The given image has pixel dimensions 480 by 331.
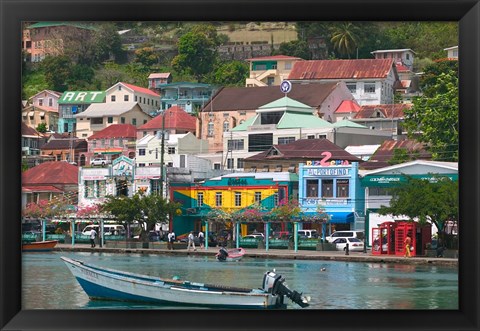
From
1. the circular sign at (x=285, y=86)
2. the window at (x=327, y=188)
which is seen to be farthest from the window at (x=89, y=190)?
the circular sign at (x=285, y=86)

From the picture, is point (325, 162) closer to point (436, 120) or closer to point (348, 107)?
point (348, 107)

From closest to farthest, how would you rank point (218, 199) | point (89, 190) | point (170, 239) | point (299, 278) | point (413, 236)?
point (299, 278) → point (413, 236) → point (170, 239) → point (218, 199) → point (89, 190)

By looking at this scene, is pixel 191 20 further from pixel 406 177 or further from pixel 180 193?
pixel 180 193

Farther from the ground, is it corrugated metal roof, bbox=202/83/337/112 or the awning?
corrugated metal roof, bbox=202/83/337/112

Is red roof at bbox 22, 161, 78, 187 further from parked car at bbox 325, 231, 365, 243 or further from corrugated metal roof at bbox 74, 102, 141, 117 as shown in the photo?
parked car at bbox 325, 231, 365, 243

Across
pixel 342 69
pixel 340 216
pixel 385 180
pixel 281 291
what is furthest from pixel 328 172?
pixel 281 291

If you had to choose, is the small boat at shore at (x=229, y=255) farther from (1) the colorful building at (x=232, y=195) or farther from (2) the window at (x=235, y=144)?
(2) the window at (x=235, y=144)

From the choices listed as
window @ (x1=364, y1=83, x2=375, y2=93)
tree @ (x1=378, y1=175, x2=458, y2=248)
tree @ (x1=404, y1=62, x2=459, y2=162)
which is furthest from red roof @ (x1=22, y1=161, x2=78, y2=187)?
tree @ (x1=404, y1=62, x2=459, y2=162)
